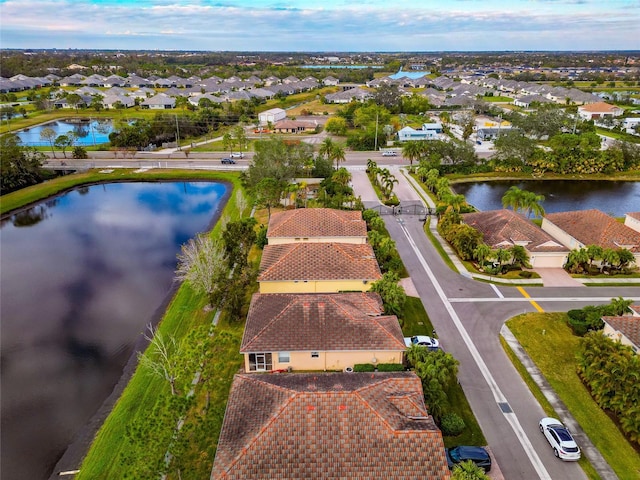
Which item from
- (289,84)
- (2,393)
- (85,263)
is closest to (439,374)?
(2,393)

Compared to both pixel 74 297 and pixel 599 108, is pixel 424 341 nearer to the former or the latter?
pixel 74 297

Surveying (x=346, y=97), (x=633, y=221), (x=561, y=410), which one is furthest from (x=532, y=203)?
(x=346, y=97)

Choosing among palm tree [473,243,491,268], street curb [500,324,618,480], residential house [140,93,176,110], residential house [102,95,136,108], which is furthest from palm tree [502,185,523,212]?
residential house [102,95,136,108]

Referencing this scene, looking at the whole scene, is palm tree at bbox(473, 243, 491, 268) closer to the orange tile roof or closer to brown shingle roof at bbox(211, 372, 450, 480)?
brown shingle roof at bbox(211, 372, 450, 480)

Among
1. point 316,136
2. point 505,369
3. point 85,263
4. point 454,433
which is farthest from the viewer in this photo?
point 316,136

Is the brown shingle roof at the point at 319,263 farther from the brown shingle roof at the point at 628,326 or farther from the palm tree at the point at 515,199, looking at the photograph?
the palm tree at the point at 515,199

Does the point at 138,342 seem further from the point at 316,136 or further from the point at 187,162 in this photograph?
the point at 316,136

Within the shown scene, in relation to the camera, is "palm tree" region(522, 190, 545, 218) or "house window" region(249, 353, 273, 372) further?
"palm tree" region(522, 190, 545, 218)
